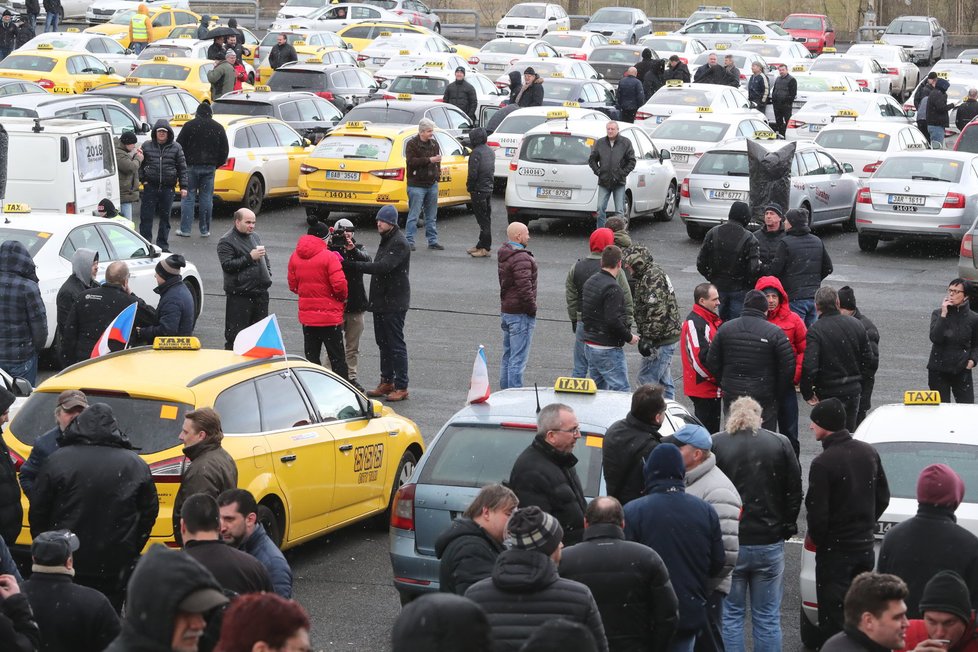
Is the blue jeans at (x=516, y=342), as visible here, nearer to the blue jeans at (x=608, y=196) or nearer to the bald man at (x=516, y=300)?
the bald man at (x=516, y=300)

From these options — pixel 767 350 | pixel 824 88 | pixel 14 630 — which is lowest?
pixel 824 88

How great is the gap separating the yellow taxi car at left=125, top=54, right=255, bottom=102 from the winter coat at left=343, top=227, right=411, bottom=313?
18396 millimetres

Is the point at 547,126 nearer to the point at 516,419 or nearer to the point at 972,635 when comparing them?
the point at 516,419

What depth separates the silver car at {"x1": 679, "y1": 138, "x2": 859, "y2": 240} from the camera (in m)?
22.7

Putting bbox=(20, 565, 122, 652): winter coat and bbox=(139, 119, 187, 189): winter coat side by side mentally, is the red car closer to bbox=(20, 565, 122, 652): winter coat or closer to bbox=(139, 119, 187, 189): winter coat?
bbox=(139, 119, 187, 189): winter coat

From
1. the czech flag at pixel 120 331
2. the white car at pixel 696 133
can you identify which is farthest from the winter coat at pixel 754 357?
the white car at pixel 696 133

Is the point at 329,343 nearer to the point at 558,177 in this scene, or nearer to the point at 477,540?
the point at 477,540

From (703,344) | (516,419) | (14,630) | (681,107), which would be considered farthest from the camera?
(681,107)

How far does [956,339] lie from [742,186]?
971 cm

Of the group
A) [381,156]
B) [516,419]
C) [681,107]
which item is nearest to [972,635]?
[516,419]

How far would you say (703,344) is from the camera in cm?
1193

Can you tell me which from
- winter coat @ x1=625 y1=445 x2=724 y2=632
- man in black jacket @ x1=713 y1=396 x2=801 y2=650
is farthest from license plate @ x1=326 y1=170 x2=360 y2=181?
winter coat @ x1=625 y1=445 x2=724 y2=632

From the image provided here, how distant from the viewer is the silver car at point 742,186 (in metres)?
22.7

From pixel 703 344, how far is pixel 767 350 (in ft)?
2.99
